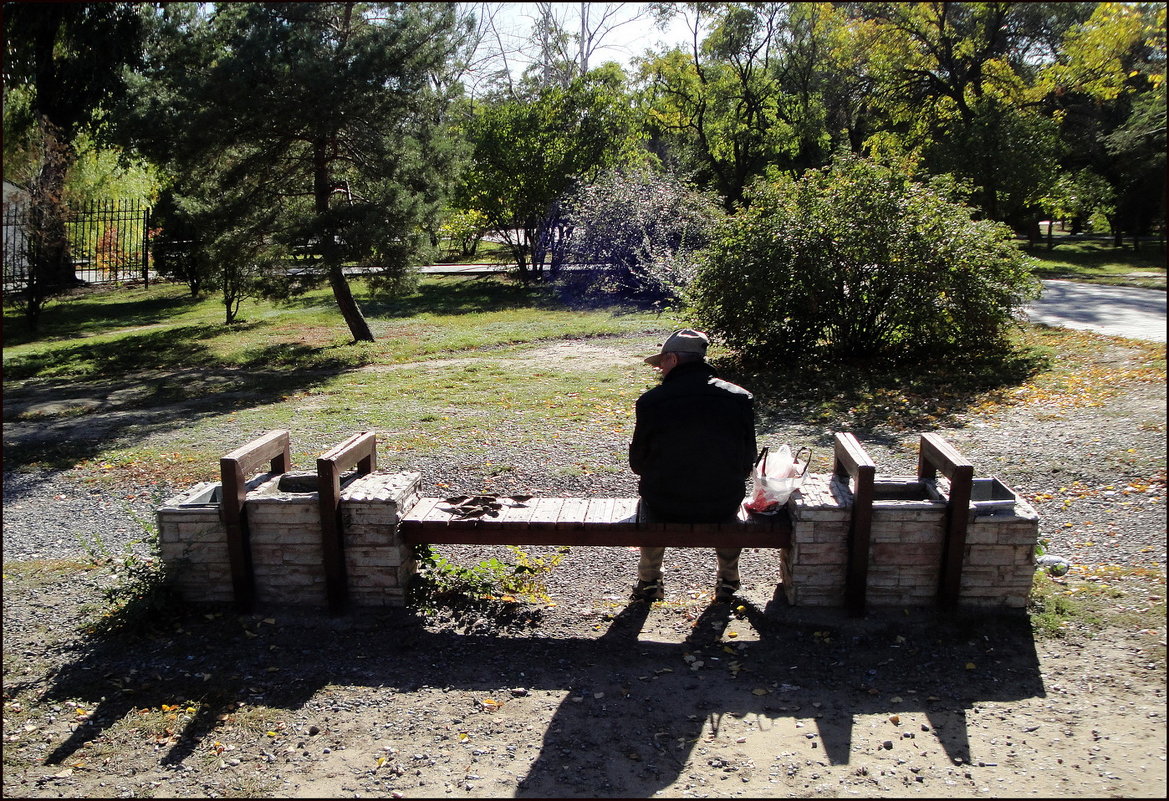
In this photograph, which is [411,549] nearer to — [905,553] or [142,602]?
A: [142,602]

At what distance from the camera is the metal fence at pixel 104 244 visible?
21.5 m

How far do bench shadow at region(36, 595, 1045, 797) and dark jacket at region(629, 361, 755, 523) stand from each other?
65 cm

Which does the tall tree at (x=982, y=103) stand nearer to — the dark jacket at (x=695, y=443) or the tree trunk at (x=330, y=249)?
the tree trunk at (x=330, y=249)

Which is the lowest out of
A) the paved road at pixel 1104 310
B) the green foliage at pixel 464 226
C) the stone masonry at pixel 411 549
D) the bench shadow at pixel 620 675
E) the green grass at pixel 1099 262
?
the bench shadow at pixel 620 675

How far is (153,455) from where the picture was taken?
8.91 meters

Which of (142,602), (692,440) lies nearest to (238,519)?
(142,602)

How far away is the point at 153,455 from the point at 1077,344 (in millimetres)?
10950

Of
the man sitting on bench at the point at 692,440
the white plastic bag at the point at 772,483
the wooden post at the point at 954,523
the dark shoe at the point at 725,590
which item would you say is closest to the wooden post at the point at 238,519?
the man sitting on bench at the point at 692,440

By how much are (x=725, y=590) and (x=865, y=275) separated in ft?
23.1

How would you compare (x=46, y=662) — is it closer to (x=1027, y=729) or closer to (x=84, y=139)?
(x=1027, y=729)

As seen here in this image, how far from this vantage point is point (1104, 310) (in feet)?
49.1

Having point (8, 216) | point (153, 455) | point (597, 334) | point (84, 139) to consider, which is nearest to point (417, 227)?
point (597, 334)

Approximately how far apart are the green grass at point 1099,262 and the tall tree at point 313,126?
40.3 ft

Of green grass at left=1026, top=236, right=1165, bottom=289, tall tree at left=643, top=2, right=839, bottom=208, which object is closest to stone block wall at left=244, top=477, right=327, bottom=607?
green grass at left=1026, top=236, right=1165, bottom=289
